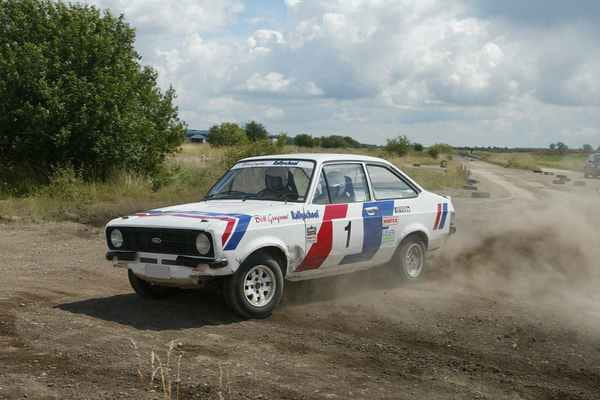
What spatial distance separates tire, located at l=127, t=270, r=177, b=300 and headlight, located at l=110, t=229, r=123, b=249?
0.49 metres

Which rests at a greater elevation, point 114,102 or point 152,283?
point 114,102

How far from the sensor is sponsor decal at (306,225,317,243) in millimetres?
7584

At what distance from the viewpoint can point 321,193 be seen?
315 inches

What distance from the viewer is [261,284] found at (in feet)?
23.6

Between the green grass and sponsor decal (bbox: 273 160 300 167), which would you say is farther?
the green grass

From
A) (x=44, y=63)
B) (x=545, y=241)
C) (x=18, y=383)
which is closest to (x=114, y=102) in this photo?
(x=44, y=63)

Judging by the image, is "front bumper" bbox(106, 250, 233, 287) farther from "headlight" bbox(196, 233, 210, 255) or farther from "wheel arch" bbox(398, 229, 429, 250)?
"wheel arch" bbox(398, 229, 429, 250)

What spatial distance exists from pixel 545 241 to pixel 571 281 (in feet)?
8.18

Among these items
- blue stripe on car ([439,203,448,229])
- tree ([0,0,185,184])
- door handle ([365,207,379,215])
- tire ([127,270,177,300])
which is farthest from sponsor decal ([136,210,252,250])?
tree ([0,0,185,184])

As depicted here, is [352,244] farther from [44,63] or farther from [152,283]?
[44,63]

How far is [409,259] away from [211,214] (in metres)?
3.14

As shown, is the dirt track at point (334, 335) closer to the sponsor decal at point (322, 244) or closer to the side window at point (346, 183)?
the sponsor decal at point (322, 244)

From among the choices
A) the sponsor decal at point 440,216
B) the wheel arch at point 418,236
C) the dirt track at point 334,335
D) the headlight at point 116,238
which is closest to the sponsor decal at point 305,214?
the dirt track at point 334,335

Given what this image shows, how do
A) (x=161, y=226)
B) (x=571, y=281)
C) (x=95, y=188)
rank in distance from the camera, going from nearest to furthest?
(x=161, y=226), (x=571, y=281), (x=95, y=188)
